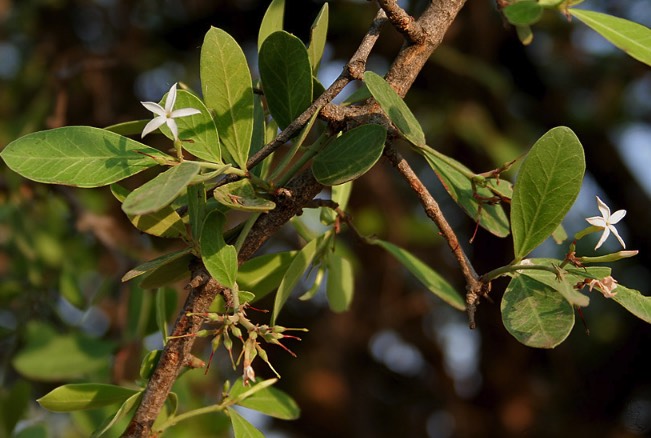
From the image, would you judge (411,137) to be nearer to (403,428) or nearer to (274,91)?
(274,91)

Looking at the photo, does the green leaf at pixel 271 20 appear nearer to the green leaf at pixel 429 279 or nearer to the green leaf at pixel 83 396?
the green leaf at pixel 429 279

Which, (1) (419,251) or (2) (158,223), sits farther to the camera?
(1) (419,251)

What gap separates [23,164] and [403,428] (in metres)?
2.60

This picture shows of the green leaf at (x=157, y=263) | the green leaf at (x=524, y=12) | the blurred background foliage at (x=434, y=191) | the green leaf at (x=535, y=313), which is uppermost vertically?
the green leaf at (x=524, y=12)

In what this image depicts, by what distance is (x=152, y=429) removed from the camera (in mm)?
695

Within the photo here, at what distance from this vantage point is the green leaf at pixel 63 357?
1.13 m

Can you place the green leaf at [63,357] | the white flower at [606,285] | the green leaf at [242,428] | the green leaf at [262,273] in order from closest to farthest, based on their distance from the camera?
1. the white flower at [606,285]
2. the green leaf at [242,428]
3. the green leaf at [262,273]
4. the green leaf at [63,357]

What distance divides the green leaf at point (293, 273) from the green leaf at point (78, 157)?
155mm

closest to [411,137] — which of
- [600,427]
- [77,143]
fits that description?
[77,143]

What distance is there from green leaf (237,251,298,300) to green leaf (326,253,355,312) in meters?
0.06

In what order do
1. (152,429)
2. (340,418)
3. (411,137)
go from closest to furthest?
(411,137)
(152,429)
(340,418)

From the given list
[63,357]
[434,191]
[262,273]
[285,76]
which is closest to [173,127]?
[285,76]

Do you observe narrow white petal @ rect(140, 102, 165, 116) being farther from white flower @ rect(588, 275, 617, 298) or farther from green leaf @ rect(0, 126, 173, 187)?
white flower @ rect(588, 275, 617, 298)

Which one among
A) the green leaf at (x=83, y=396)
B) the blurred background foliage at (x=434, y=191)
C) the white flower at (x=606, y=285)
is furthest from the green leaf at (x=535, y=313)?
the blurred background foliage at (x=434, y=191)
